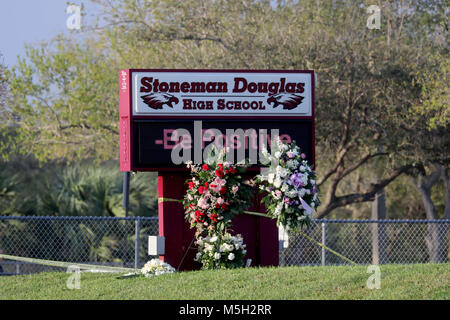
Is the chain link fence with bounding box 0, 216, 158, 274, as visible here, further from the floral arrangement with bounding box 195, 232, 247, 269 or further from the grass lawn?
the grass lawn

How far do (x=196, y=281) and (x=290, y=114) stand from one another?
3368 mm

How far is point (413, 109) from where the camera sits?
21.2m

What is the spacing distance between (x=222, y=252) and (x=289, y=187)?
1561mm

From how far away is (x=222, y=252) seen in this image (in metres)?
12.5

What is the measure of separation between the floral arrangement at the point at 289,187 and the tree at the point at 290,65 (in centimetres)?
889

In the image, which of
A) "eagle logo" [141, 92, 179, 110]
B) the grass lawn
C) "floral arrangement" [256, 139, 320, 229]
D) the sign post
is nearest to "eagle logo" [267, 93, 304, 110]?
the sign post

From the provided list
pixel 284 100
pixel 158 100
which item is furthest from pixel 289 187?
pixel 158 100

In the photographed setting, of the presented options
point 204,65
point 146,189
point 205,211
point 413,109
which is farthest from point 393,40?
point 205,211

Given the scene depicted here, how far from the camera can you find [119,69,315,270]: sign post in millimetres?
12562

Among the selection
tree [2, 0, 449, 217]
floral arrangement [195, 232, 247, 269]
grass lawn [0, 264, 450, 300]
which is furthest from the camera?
tree [2, 0, 449, 217]

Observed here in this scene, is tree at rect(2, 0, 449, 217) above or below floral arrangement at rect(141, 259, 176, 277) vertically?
above

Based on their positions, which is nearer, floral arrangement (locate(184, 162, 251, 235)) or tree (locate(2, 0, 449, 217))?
floral arrangement (locate(184, 162, 251, 235))

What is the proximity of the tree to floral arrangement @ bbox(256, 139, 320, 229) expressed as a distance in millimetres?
8895

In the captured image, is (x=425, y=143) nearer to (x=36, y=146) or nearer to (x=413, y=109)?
(x=413, y=109)
